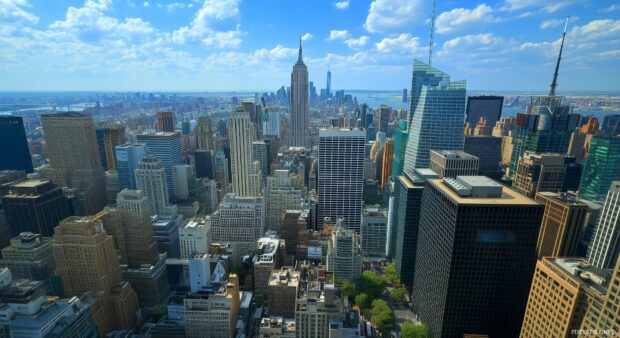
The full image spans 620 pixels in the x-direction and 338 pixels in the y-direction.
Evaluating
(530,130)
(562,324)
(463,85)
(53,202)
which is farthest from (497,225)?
(53,202)

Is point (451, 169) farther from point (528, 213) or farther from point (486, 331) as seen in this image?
point (486, 331)

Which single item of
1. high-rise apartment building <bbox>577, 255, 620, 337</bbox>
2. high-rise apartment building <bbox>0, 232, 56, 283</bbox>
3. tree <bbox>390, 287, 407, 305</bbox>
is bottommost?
tree <bbox>390, 287, 407, 305</bbox>

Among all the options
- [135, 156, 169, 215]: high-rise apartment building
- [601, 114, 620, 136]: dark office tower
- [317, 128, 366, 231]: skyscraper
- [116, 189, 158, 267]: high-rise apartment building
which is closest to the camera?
[116, 189, 158, 267]: high-rise apartment building

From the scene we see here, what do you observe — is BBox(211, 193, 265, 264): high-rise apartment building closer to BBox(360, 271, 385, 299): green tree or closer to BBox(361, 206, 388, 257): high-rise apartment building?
BBox(361, 206, 388, 257): high-rise apartment building

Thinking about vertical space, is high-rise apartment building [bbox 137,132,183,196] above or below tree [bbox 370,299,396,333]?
above

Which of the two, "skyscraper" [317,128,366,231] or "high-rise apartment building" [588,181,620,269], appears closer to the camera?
"high-rise apartment building" [588,181,620,269]

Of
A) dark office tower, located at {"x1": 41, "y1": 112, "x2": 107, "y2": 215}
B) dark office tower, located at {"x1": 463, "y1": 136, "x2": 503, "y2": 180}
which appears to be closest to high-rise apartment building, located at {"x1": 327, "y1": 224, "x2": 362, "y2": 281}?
dark office tower, located at {"x1": 463, "y1": 136, "x2": 503, "y2": 180}
